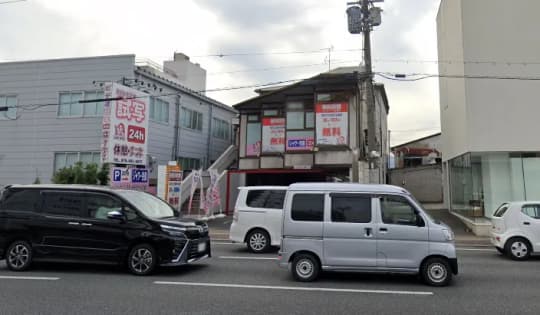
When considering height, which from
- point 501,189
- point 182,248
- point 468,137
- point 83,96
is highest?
point 83,96

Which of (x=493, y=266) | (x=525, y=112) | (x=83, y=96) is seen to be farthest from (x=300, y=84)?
(x=493, y=266)

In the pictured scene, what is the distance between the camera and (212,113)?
2961cm

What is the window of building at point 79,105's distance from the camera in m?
21.8

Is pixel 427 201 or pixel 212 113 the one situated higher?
pixel 212 113

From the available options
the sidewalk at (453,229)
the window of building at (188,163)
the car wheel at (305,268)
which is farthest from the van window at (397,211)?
the window of building at (188,163)

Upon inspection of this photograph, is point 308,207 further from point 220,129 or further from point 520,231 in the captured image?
point 220,129

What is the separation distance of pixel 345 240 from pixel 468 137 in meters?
10.4

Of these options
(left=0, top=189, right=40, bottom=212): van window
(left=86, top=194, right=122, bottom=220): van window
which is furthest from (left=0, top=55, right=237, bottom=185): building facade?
(left=86, top=194, right=122, bottom=220): van window

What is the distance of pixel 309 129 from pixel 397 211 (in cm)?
1426

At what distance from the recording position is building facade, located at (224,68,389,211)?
68.2 feet

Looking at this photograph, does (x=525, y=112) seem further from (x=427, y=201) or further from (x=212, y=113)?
(x=212, y=113)

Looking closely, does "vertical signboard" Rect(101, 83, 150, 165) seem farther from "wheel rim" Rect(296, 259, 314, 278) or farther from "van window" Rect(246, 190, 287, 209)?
"wheel rim" Rect(296, 259, 314, 278)

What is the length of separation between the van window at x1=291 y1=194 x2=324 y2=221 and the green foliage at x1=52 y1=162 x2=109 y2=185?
12.1m

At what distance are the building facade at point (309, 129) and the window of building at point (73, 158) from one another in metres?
7.68
